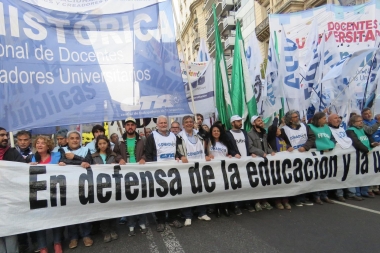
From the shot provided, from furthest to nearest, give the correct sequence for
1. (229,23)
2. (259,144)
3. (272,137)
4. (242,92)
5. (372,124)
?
(229,23)
(242,92)
(372,124)
(272,137)
(259,144)

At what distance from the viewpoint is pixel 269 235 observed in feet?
11.7

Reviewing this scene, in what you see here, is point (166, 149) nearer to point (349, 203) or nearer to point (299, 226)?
point (299, 226)

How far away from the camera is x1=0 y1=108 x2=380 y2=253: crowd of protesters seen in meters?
3.75

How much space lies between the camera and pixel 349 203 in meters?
4.80

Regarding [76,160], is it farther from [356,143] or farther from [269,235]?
[356,143]

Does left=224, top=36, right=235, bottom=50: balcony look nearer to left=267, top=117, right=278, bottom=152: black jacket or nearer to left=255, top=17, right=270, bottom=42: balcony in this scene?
left=255, top=17, right=270, bottom=42: balcony

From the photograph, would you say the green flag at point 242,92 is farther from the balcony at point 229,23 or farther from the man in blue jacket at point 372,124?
the balcony at point 229,23

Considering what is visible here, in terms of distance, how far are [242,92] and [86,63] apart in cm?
320

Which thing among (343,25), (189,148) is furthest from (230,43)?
(189,148)

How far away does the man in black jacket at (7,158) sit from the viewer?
3.31m

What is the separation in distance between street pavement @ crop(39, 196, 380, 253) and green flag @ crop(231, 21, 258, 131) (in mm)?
2120

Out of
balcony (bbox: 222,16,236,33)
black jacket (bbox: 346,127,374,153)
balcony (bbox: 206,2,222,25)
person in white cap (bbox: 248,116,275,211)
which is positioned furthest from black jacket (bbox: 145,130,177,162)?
balcony (bbox: 206,2,222,25)

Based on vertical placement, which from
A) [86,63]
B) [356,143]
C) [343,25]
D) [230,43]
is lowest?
[356,143]

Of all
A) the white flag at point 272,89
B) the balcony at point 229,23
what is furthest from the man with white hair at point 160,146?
the balcony at point 229,23
